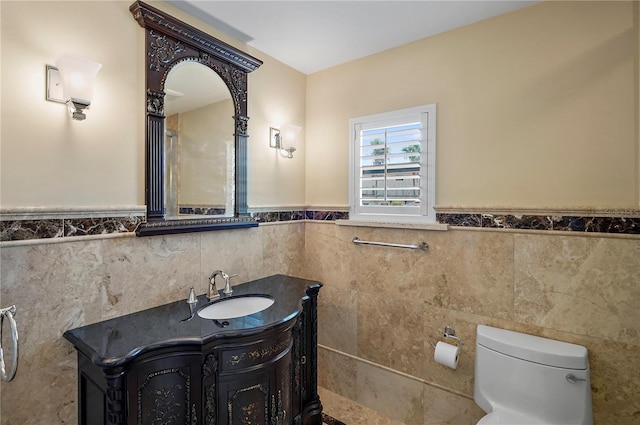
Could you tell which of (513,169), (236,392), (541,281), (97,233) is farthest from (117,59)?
(541,281)

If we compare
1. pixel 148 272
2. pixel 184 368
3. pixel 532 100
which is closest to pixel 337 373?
pixel 184 368

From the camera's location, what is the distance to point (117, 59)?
154 centimetres

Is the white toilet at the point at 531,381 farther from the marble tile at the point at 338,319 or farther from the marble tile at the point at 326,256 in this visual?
the marble tile at the point at 326,256

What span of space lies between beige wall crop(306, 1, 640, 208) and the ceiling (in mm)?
A: 102

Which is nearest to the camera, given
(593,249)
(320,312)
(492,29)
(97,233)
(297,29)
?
(97,233)

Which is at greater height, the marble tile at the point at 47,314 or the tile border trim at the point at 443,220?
the tile border trim at the point at 443,220

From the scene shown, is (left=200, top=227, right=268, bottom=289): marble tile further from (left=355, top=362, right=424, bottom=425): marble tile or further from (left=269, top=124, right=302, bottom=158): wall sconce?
(left=355, top=362, right=424, bottom=425): marble tile

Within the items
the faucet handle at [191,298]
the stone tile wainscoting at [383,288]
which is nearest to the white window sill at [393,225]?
the stone tile wainscoting at [383,288]

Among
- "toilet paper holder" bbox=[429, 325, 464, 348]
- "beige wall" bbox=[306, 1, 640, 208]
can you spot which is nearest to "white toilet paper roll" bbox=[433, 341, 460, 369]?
Answer: "toilet paper holder" bbox=[429, 325, 464, 348]

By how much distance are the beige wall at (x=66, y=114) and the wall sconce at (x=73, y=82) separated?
0.03 m

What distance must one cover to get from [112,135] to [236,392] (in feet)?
4.39

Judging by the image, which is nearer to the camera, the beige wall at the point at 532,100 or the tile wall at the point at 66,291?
the tile wall at the point at 66,291

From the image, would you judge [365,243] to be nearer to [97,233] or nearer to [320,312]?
[320,312]

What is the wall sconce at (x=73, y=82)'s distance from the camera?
1.30 metres
